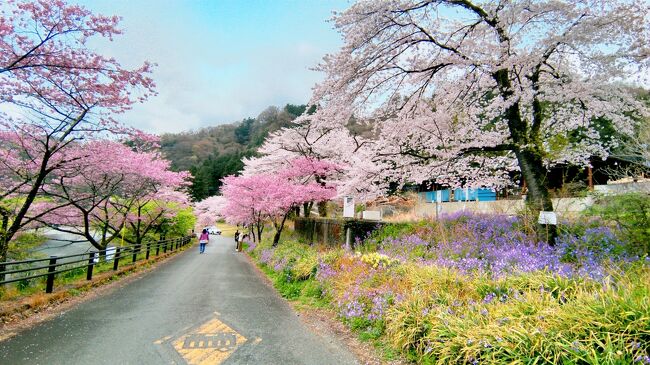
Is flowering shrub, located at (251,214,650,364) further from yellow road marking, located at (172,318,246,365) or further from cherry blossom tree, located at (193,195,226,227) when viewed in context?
cherry blossom tree, located at (193,195,226,227)

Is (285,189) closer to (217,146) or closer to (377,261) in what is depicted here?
(377,261)

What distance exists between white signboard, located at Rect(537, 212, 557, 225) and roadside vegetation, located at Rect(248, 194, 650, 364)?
507 millimetres

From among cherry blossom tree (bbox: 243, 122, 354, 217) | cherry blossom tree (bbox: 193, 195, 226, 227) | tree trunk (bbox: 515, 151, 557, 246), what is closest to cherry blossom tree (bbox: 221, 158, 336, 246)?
cherry blossom tree (bbox: 243, 122, 354, 217)

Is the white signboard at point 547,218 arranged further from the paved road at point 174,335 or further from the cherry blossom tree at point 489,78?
the paved road at point 174,335

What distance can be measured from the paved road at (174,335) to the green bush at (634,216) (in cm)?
582

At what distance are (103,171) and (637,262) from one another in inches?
577

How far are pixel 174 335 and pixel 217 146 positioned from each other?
89.3m

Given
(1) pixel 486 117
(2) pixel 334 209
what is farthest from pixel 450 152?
(2) pixel 334 209

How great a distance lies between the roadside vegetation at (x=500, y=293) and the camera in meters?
3.03

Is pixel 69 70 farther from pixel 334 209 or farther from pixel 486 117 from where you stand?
pixel 334 209

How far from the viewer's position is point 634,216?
628 cm

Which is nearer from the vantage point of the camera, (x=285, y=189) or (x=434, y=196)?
(x=285, y=189)

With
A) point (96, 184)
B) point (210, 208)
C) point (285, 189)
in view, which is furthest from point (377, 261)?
point (210, 208)

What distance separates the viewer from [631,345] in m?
2.71
